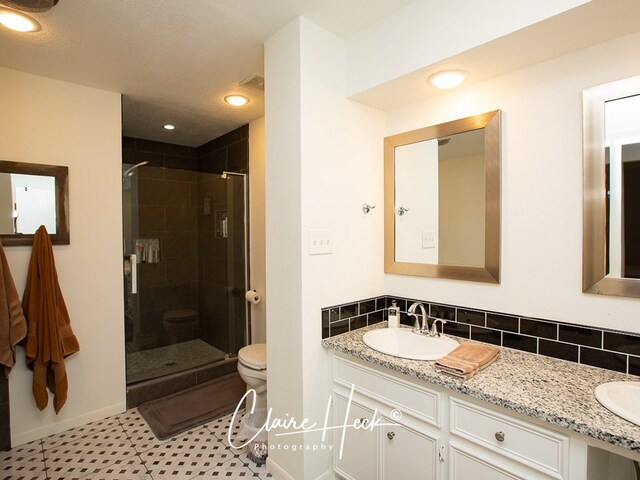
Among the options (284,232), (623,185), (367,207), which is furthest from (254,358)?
(623,185)

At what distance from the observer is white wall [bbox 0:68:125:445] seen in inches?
83.1

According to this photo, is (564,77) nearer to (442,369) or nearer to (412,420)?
(442,369)

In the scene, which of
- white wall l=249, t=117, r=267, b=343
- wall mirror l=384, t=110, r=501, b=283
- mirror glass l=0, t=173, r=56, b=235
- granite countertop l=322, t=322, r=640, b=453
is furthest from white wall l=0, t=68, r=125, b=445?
wall mirror l=384, t=110, r=501, b=283

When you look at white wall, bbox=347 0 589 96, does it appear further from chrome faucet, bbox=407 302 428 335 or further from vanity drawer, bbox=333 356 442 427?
vanity drawer, bbox=333 356 442 427

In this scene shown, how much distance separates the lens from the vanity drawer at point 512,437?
1030mm

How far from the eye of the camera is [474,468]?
121 cm

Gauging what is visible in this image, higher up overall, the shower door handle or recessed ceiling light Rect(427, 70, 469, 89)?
recessed ceiling light Rect(427, 70, 469, 89)

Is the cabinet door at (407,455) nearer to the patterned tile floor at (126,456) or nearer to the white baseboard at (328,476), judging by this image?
the white baseboard at (328,476)

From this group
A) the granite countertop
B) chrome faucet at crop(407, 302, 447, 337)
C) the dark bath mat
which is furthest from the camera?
the dark bath mat

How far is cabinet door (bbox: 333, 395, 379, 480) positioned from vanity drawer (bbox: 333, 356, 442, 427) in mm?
105

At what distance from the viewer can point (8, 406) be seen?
6.77ft

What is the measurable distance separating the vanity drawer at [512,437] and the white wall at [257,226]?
6.83ft

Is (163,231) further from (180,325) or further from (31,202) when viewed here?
(31,202)

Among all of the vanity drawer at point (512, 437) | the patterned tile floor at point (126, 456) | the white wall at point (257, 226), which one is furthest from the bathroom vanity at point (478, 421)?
the white wall at point (257, 226)
